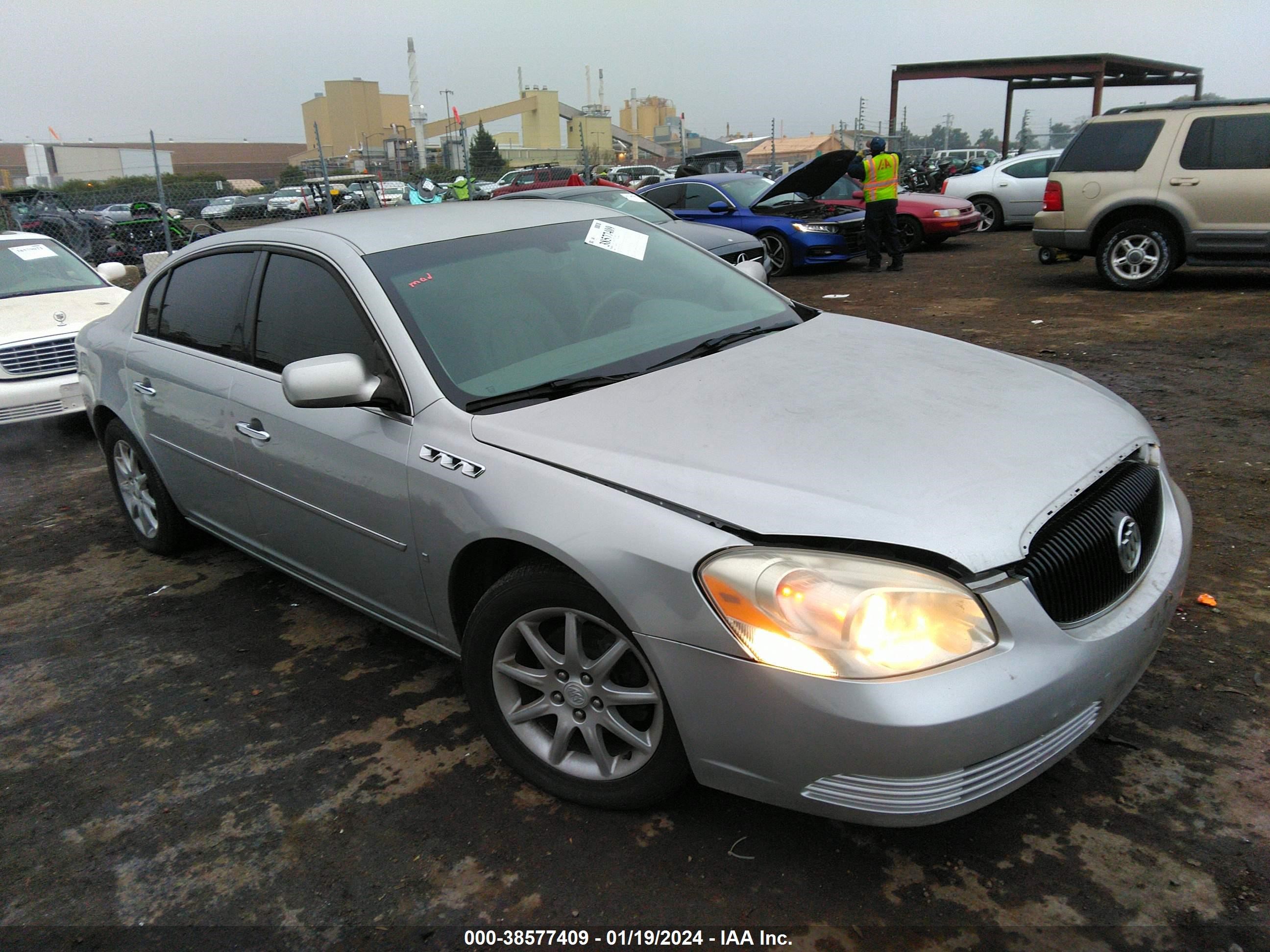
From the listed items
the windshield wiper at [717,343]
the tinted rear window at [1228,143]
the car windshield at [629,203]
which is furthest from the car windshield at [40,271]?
the tinted rear window at [1228,143]

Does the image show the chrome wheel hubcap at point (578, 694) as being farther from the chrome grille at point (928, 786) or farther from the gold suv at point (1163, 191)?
the gold suv at point (1163, 191)

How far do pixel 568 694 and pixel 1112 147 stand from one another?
30.6 ft

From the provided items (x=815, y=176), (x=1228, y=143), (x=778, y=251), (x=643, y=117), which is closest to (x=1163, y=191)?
(x=1228, y=143)

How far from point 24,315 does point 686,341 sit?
6204 mm

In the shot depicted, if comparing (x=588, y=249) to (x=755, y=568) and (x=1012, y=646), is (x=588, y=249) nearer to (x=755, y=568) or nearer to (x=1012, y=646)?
(x=755, y=568)

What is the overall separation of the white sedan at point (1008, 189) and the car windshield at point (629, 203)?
24.2 ft

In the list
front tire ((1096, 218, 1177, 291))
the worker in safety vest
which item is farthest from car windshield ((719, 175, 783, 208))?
front tire ((1096, 218, 1177, 291))

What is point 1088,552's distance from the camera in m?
2.20

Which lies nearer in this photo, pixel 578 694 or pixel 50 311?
pixel 578 694

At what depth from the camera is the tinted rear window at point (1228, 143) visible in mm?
8594

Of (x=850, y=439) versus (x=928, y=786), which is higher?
(x=850, y=439)

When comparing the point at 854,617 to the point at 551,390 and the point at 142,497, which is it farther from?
the point at 142,497

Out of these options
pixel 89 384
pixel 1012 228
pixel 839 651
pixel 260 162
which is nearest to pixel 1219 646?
pixel 839 651

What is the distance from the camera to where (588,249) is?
11.3 ft
